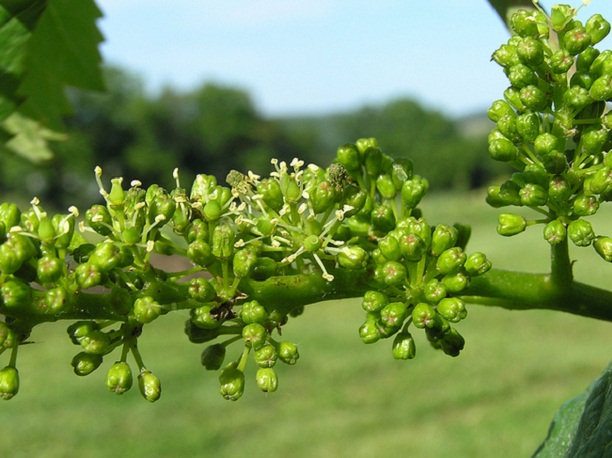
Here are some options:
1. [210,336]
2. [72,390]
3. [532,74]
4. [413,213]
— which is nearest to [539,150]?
[532,74]

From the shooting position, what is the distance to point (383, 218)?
1.38 meters

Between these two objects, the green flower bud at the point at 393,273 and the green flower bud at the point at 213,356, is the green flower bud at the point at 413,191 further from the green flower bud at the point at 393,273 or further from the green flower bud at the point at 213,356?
the green flower bud at the point at 213,356

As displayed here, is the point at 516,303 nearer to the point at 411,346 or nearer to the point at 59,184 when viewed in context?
the point at 411,346

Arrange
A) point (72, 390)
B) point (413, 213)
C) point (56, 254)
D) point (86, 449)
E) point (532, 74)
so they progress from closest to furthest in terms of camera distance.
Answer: point (56, 254) → point (532, 74) → point (413, 213) → point (86, 449) → point (72, 390)

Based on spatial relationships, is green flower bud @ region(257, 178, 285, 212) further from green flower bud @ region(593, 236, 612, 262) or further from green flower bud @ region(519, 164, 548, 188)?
green flower bud @ region(593, 236, 612, 262)

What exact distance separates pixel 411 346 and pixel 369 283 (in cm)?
13

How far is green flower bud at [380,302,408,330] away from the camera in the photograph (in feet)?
4.10

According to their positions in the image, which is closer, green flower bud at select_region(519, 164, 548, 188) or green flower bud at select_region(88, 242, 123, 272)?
green flower bud at select_region(88, 242, 123, 272)

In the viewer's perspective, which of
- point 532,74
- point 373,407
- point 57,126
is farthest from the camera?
point 373,407

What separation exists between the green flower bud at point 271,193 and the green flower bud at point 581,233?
49 cm

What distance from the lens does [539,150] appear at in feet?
4.20

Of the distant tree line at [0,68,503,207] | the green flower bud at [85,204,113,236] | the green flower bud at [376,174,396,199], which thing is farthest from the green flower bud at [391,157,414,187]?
the distant tree line at [0,68,503,207]

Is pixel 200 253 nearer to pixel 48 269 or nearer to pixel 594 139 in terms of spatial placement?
pixel 48 269

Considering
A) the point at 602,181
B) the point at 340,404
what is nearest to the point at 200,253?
the point at 602,181
